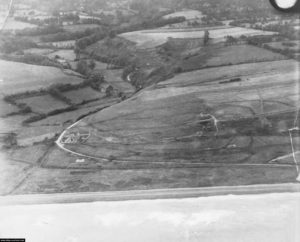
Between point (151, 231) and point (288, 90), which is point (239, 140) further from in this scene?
point (151, 231)

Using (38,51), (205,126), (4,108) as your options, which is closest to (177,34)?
(205,126)

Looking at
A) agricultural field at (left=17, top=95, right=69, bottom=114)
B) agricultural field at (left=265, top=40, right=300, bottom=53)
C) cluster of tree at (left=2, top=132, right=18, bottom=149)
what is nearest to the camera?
cluster of tree at (left=2, top=132, right=18, bottom=149)

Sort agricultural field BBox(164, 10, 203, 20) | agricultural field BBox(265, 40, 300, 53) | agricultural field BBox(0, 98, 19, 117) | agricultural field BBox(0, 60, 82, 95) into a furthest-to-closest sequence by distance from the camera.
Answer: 1. agricultural field BBox(265, 40, 300, 53)
2. agricultural field BBox(164, 10, 203, 20)
3. agricultural field BBox(0, 60, 82, 95)
4. agricultural field BBox(0, 98, 19, 117)

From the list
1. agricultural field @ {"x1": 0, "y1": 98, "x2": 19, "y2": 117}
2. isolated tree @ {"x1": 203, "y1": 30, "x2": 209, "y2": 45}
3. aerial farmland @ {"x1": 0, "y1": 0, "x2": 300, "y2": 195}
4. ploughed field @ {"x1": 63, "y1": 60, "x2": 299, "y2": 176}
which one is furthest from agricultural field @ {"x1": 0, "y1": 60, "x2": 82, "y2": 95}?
isolated tree @ {"x1": 203, "y1": 30, "x2": 209, "y2": 45}

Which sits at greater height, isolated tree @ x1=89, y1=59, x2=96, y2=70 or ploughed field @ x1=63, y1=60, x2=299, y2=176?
isolated tree @ x1=89, y1=59, x2=96, y2=70

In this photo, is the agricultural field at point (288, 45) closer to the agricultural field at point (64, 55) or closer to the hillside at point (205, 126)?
the hillside at point (205, 126)

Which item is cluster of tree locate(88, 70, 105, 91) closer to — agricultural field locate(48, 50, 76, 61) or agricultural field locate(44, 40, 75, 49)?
agricultural field locate(48, 50, 76, 61)
